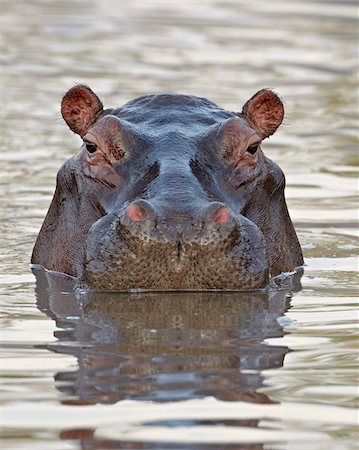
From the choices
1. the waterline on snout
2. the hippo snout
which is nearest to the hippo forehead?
the hippo snout

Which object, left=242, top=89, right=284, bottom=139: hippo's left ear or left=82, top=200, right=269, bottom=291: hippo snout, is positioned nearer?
left=82, top=200, right=269, bottom=291: hippo snout

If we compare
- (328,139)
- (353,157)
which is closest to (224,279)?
(353,157)

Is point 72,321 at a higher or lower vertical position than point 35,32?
lower

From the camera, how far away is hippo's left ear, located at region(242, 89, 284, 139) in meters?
8.76

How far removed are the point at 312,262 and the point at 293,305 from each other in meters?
1.61

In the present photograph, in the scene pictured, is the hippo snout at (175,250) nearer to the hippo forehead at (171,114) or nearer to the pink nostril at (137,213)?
the pink nostril at (137,213)

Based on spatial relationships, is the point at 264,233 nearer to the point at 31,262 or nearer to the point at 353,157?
the point at 31,262

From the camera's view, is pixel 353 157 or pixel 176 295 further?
pixel 353 157

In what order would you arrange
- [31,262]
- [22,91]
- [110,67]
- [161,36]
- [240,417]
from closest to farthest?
[240,417], [31,262], [22,91], [110,67], [161,36]

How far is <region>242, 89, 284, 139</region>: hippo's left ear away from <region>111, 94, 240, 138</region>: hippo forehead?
11 cm

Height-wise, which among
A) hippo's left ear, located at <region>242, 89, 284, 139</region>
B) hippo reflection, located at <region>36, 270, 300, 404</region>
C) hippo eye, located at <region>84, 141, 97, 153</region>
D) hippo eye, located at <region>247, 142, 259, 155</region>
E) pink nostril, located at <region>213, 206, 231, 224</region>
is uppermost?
hippo's left ear, located at <region>242, 89, 284, 139</region>

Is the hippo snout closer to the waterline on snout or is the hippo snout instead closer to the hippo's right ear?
the waterline on snout

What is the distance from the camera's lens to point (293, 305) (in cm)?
787

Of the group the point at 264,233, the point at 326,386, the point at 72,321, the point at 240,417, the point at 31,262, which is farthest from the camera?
the point at 31,262
